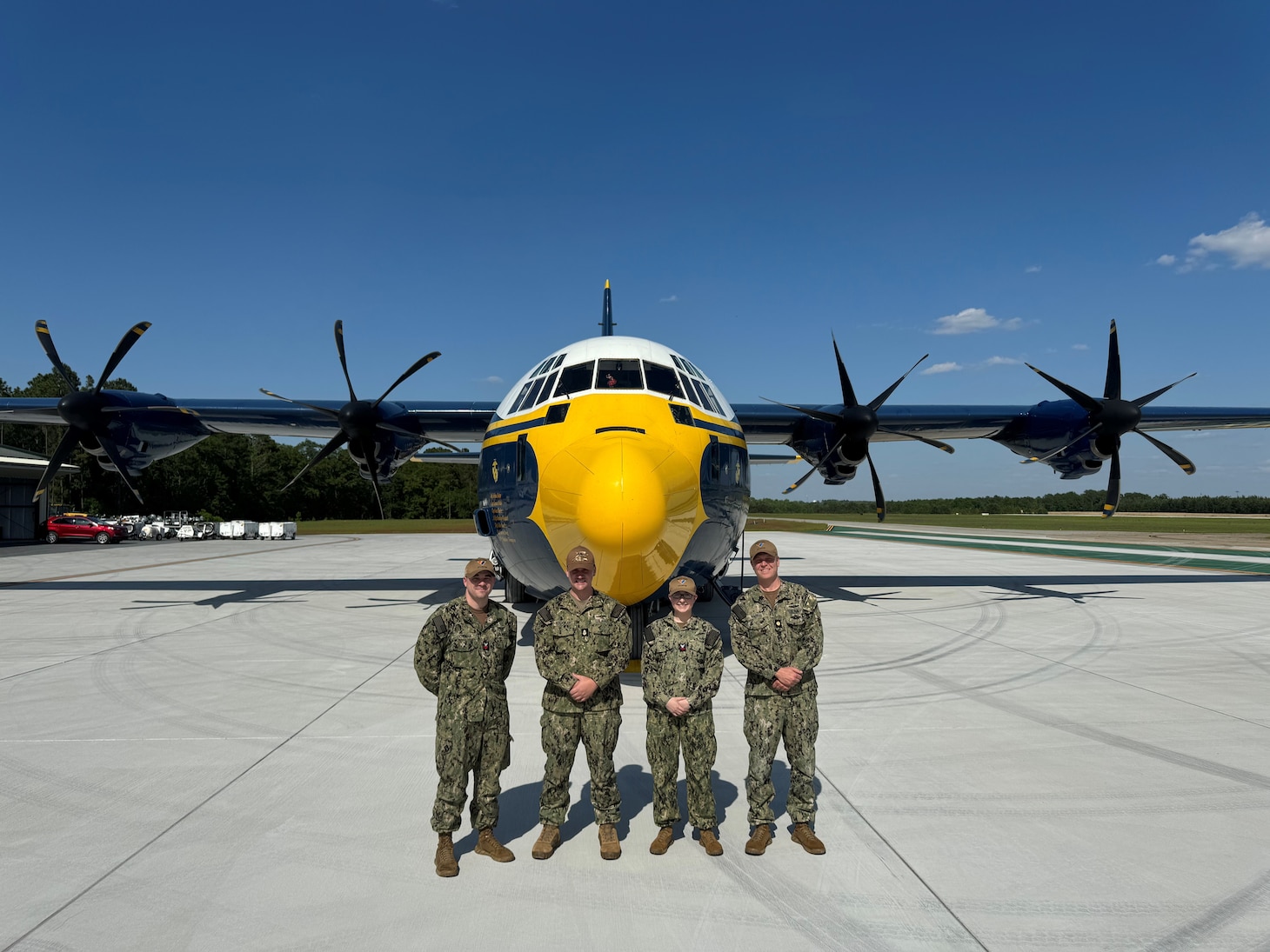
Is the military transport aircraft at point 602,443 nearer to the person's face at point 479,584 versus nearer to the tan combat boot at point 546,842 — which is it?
the person's face at point 479,584

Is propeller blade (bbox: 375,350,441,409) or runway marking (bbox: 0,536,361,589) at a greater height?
propeller blade (bbox: 375,350,441,409)

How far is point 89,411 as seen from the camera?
44.2ft

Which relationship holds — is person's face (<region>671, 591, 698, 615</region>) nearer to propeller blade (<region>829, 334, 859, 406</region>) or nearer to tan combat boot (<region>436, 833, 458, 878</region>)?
tan combat boot (<region>436, 833, 458, 878</region>)

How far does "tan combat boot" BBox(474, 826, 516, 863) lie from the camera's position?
3.47 meters

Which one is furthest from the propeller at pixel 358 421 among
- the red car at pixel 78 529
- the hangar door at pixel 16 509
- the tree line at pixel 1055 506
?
the tree line at pixel 1055 506

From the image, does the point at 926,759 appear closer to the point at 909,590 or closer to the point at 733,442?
the point at 733,442

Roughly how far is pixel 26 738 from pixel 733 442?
21.9ft

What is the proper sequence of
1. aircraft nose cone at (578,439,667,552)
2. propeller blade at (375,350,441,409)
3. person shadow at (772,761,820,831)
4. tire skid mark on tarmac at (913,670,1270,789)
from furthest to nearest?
1. propeller blade at (375,350,441,409)
2. aircraft nose cone at (578,439,667,552)
3. tire skid mark on tarmac at (913,670,1270,789)
4. person shadow at (772,761,820,831)

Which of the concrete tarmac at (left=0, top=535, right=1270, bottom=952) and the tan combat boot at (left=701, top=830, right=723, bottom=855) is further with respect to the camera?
the tan combat boot at (left=701, top=830, right=723, bottom=855)

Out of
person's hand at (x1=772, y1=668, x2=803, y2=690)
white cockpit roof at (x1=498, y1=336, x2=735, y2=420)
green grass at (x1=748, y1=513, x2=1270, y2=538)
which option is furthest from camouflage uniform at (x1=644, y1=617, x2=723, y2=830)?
green grass at (x1=748, y1=513, x2=1270, y2=538)

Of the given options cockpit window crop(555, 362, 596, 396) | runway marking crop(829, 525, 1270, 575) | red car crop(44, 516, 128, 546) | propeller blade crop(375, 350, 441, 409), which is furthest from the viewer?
red car crop(44, 516, 128, 546)

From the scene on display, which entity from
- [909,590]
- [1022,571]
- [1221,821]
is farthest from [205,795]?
[1022,571]

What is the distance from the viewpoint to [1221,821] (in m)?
3.99

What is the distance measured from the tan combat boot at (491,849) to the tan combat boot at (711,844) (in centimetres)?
99
